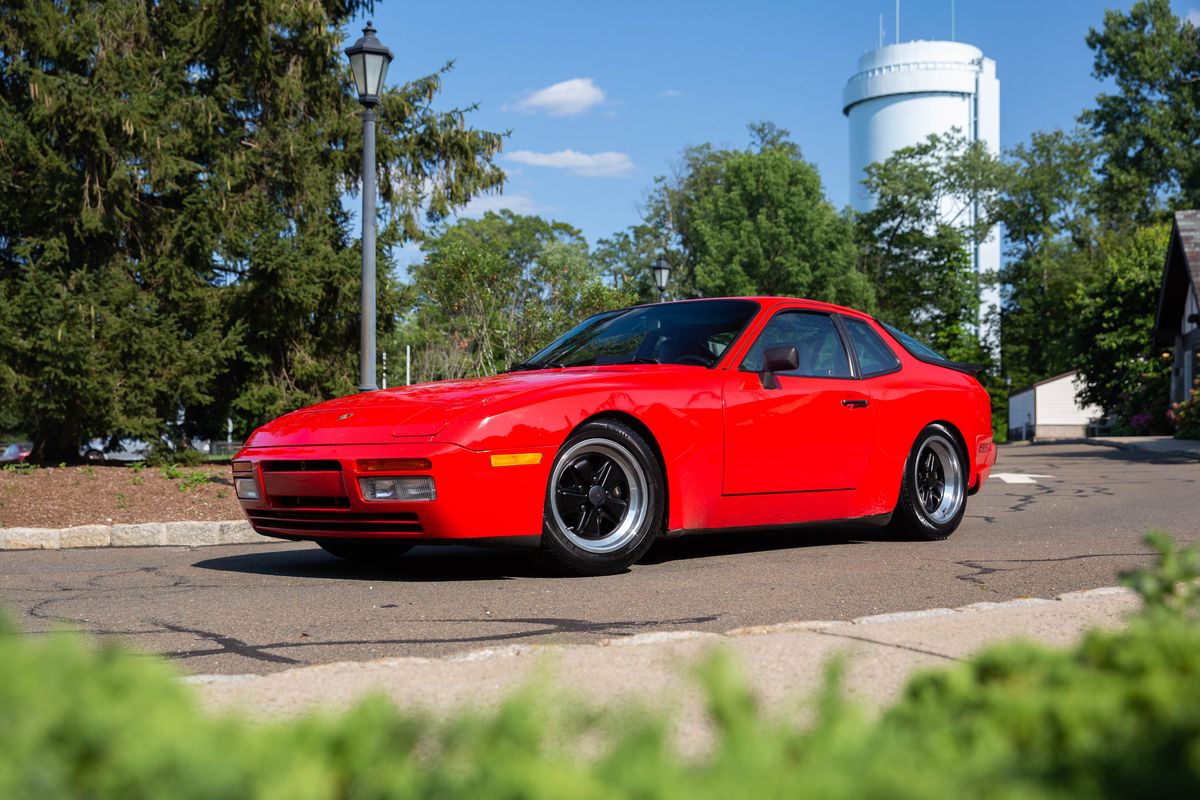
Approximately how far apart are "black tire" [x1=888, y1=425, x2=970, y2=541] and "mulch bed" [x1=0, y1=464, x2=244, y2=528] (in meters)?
4.97

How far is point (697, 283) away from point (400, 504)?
5517cm

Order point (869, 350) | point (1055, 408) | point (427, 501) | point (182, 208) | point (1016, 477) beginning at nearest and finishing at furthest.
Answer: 1. point (427, 501)
2. point (869, 350)
3. point (1016, 477)
4. point (182, 208)
5. point (1055, 408)

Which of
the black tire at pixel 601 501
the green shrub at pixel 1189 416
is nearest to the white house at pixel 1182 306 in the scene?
the green shrub at pixel 1189 416

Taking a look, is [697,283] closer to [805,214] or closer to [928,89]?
[805,214]

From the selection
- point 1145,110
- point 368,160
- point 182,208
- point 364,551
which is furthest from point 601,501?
point 1145,110

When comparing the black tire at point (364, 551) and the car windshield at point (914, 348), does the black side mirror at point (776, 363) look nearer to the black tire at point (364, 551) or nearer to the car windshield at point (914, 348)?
the car windshield at point (914, 348)

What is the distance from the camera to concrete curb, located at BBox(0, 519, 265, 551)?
8.56m

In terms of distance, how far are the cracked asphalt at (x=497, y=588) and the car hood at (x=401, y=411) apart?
0.73m

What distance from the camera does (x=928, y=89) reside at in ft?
250

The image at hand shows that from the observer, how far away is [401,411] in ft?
20.4

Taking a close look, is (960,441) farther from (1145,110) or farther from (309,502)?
(1145,110)

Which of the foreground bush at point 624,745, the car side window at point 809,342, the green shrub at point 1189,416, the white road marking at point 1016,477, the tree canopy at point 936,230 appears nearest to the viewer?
the foreground bush at point 624,745

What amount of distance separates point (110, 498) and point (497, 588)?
6.29 meters

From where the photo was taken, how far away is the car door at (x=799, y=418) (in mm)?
6809
